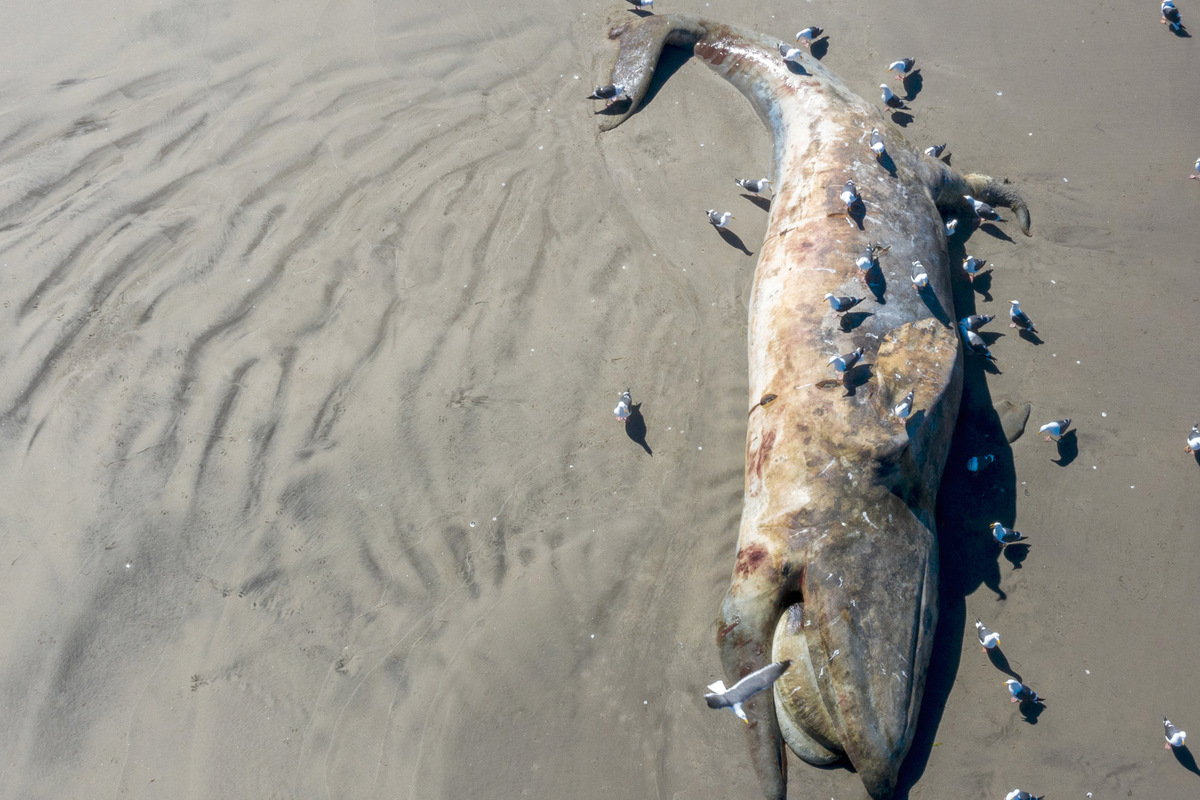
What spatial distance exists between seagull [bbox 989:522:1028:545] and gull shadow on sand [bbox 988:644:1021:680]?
857 mm

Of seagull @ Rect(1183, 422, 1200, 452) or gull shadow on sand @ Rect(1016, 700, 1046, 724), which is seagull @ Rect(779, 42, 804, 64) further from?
gull shadow on sand @ Rect(1016, 700, 1046, 724)

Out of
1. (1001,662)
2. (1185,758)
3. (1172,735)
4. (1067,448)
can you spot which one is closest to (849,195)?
(1067,448)

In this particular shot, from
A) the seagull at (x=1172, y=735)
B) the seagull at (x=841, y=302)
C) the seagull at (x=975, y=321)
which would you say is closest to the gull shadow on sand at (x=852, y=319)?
the seagull at (x=841, y=302)

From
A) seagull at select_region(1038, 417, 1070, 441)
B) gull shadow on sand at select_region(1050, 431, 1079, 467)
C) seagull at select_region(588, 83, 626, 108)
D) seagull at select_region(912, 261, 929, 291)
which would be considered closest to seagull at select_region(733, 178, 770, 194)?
seagull at select_region(588, 83, 626, 108)

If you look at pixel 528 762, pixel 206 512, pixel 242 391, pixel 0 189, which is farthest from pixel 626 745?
pixel 0 189

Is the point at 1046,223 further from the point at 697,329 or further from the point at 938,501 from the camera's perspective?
the point at 697,329

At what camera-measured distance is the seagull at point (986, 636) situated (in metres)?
5.37

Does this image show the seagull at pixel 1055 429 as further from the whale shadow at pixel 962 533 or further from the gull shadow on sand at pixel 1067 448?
the whale shadow at pixel 962 533

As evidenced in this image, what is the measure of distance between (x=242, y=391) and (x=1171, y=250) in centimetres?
914

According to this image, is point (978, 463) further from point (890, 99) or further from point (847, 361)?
point (890, 99)

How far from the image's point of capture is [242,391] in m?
6.28

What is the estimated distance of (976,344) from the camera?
21.3ft

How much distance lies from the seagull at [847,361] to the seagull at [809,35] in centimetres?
479

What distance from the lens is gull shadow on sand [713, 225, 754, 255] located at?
23.1 ft
